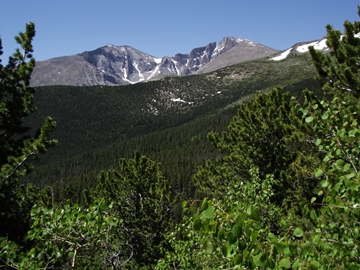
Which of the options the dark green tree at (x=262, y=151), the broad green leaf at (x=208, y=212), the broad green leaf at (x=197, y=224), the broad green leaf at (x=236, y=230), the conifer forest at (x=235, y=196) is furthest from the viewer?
the dark green tree at (x=262, y=151)

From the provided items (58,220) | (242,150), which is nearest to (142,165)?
(242,150)

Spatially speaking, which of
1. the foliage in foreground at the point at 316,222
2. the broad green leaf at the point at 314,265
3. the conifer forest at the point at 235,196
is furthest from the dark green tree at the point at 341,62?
the broad green leaf at the point at 314,265

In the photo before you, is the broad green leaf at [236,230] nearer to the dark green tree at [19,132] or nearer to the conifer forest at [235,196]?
the conifer forest at [235,196]

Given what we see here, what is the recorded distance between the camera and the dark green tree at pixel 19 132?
11906 millimetres

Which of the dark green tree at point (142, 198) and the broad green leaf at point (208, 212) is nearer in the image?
the broad green leaf at point (208, 212)

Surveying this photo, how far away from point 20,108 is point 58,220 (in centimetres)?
990

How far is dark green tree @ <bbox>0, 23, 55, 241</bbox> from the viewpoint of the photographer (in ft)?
39.1

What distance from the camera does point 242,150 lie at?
61.1ft

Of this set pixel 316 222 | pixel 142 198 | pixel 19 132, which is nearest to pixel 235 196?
pixel 316 222

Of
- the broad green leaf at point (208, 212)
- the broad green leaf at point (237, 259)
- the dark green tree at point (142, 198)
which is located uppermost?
the broad green leaf at point (208, 212)

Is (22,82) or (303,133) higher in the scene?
(22,82)

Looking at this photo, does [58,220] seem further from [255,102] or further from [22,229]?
[255,102]

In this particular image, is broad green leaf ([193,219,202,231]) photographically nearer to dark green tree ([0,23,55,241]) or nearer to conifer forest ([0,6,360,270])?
conifer forest ([0,6,360,270])

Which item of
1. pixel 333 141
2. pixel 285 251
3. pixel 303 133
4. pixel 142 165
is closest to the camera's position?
pixel 285 251
